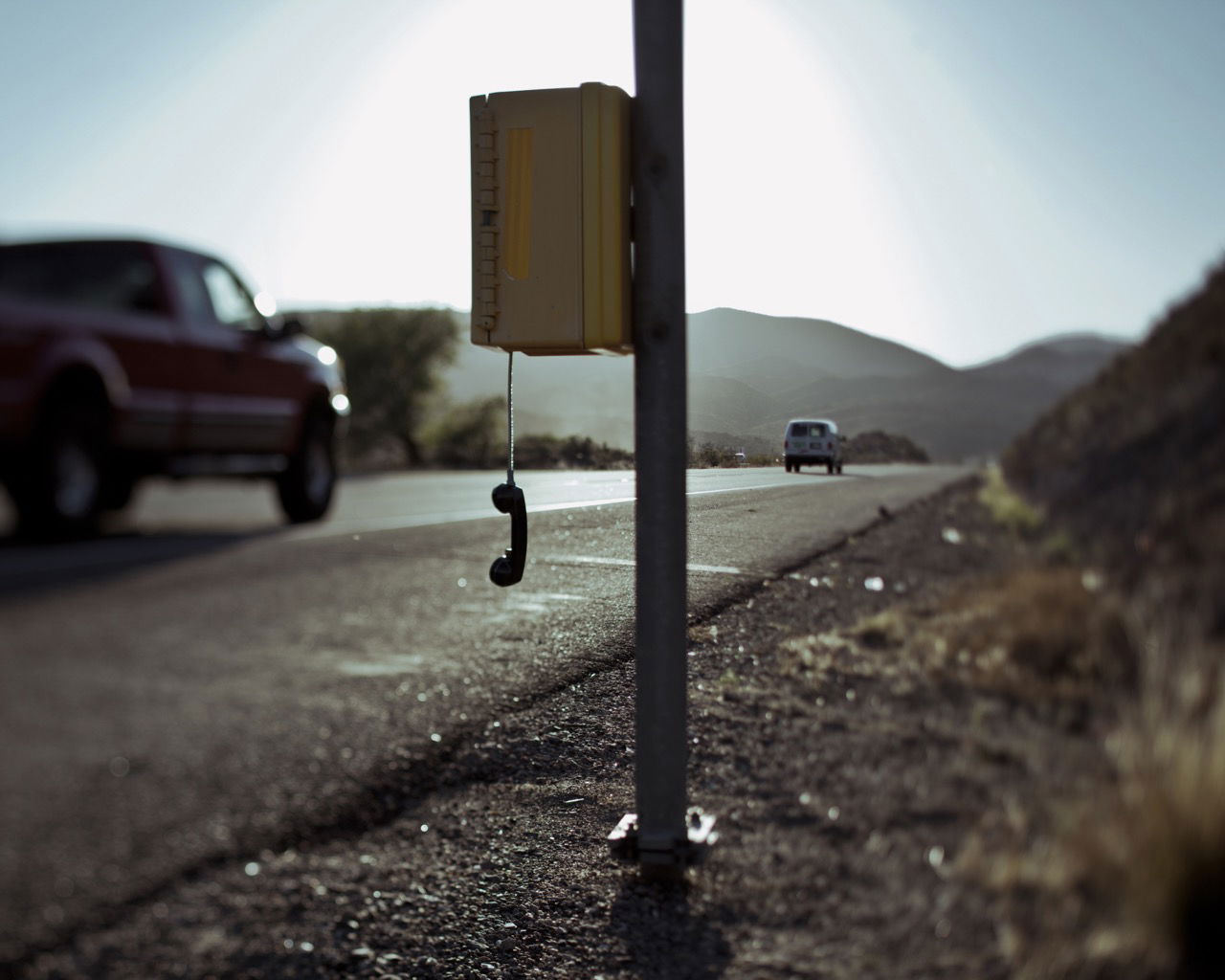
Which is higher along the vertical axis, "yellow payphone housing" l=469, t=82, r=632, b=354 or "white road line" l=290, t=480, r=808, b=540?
"yellow payphone housing" l=469, t=82, r=632, b=354

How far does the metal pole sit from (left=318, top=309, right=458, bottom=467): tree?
0.53m

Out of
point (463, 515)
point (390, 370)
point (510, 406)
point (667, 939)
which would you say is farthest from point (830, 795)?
point (390, 370)

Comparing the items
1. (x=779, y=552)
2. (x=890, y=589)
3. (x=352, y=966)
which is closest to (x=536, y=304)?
(x=779, y=552)

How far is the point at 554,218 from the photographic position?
83.7 inches

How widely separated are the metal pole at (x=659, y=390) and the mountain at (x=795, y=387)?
0.18 m

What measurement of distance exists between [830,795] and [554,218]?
3.15m

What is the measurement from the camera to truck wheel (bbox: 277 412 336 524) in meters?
1.18

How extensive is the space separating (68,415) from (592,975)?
3.41m

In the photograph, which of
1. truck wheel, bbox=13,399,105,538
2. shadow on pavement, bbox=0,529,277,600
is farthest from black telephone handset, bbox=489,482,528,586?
truck wheel, bbox=13,399,105,538

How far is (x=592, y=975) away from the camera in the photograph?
142 inches

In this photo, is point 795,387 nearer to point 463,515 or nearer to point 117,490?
point 463,515

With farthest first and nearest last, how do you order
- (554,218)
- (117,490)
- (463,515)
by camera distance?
1. (463,515)
2. (554,218)
3. (117,490)

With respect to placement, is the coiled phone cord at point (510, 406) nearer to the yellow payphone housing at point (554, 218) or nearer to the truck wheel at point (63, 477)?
the yellow payphone housing at point (554, 218)

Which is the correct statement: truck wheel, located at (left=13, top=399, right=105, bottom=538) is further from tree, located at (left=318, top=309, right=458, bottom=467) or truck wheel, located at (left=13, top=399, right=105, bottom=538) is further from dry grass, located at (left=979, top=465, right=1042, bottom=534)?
dry grass, located at (left=979, top=465, right=1042, bottom=534)
